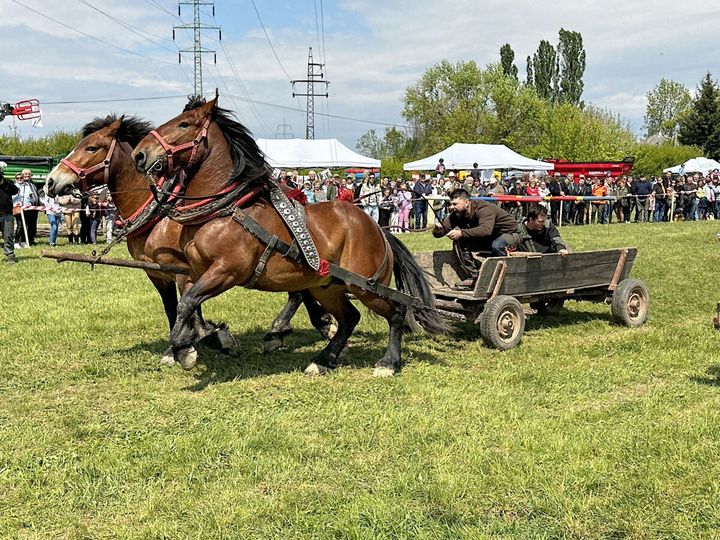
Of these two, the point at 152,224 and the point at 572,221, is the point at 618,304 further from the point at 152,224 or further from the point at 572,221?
the point at 572,221

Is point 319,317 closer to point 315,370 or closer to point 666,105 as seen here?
point 315,370

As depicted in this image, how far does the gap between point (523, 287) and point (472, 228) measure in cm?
86

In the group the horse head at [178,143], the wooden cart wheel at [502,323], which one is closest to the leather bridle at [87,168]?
the horse head at [178,143]

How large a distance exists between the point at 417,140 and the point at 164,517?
224 ft

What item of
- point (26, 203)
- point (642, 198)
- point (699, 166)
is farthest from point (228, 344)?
point (699, 166)

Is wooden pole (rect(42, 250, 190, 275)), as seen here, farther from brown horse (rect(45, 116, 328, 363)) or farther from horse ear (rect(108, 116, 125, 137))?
horse ear (rect(108, 116, 125, 137))

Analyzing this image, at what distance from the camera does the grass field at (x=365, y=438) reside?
3752 mm

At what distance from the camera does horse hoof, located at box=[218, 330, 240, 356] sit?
7.10 meters

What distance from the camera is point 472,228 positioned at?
8.11 m

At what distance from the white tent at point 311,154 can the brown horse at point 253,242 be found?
77.3 feet

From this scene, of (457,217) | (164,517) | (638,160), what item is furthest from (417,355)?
(638,160)

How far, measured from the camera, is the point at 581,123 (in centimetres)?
5881

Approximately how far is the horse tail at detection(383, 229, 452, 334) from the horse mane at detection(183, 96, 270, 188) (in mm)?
1521

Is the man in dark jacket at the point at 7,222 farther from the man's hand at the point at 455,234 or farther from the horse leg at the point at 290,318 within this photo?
the man's hand at the point at 455,234
